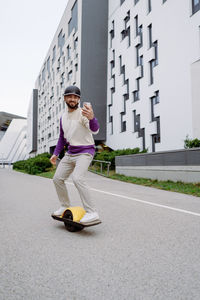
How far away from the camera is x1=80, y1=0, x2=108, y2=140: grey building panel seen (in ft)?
103

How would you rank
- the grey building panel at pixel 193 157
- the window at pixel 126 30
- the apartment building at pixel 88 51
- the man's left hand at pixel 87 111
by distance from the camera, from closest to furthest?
1. the man's left hand at pixel 87 111
2. the grey building panel at pixel 193 157
3. the window at pixel 126 30
4. the apartment building at pixel 88 51

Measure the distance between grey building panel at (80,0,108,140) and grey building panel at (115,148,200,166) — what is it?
15383 mm

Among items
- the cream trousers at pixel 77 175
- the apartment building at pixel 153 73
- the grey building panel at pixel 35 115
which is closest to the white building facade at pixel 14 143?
the grey building panel at pixel 35 115

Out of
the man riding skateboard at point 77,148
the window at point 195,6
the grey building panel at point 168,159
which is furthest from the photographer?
the window at point 195,6

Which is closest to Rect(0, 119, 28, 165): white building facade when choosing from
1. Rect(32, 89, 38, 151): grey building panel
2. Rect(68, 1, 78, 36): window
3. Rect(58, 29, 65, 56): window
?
Rect(32, 89, 38, 151): grey building panel

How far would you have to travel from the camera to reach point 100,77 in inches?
1255

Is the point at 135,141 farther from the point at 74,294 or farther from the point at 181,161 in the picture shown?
the point at 74,294

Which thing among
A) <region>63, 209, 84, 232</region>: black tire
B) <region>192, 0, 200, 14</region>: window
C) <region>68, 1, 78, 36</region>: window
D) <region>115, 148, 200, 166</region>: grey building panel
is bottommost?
<region>63, 209, 84, 232</region>: black tire

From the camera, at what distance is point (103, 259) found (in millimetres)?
2912

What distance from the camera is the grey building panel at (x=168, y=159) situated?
38.8 ft

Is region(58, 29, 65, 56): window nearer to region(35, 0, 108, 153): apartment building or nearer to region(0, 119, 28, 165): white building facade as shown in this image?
region(35, 0, 108, 153): apartment building

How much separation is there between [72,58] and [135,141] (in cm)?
1635

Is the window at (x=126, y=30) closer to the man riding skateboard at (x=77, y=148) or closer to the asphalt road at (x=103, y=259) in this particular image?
the man riding skateboard at (x=77, y=148)

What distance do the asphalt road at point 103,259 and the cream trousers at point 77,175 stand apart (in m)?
0.45
